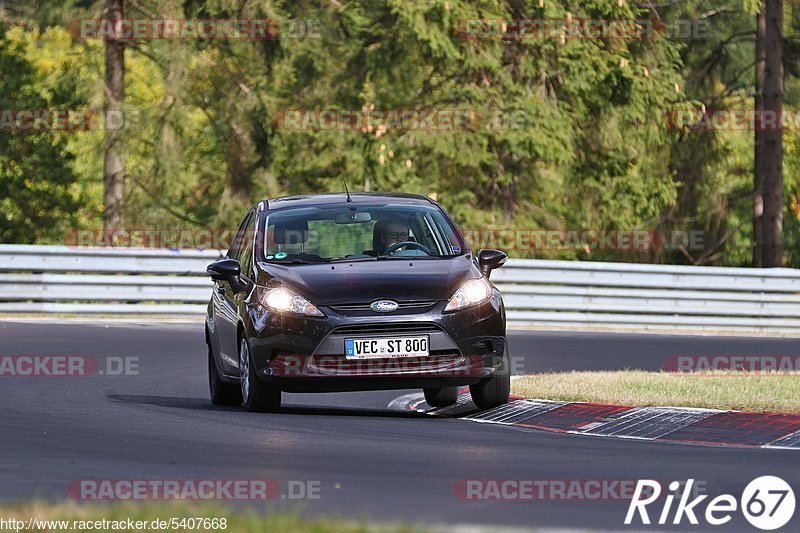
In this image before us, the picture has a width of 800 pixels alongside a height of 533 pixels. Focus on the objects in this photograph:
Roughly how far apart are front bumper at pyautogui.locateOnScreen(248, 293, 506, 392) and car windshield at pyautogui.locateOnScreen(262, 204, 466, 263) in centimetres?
86

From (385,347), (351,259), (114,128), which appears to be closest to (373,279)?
(385,347)

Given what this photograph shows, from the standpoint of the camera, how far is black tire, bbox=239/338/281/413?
1255 cm

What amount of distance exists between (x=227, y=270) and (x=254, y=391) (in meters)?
1.10

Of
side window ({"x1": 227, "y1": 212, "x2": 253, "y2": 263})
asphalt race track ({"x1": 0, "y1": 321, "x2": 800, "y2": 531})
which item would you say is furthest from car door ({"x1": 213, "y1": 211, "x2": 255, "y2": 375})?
asphalt race track ({"x1": 0, "y1": 321, "x2": 800, "y2": 531})

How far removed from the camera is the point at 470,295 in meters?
12.3

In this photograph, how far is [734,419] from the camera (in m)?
12.3

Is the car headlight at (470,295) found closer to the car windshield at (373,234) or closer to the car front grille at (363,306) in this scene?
the car front grille at (363,306)

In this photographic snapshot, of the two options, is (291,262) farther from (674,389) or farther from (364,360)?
(674,389)

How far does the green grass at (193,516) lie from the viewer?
679cm

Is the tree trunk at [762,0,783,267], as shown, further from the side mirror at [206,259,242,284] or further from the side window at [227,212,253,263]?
the side mirror at [206,259,242,284]

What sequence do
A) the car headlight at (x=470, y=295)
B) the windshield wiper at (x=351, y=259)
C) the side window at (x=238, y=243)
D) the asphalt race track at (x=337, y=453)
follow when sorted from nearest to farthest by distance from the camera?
1. the asphalt race track at (x=337, y=453)
2. the car headlight at (x=470, y=295)
3. the windshield wiper at (x=351, y=259)
4. the side window at (x=238, y=243)

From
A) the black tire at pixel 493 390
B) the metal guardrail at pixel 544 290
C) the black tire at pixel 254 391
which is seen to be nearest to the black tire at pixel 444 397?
the black tire at pixel 493 390

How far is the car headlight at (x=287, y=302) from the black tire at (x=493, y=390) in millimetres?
1505

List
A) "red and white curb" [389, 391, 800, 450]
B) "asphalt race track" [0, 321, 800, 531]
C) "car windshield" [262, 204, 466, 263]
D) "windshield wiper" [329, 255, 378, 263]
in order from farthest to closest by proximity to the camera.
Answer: "car windshield" [262, 204, 466, 263], "windshield wiper" [329, 255, 378, 263], "red and white curb" [389, 391, 800, 450], "asphalt race track" [0, 321, 800, 531]
